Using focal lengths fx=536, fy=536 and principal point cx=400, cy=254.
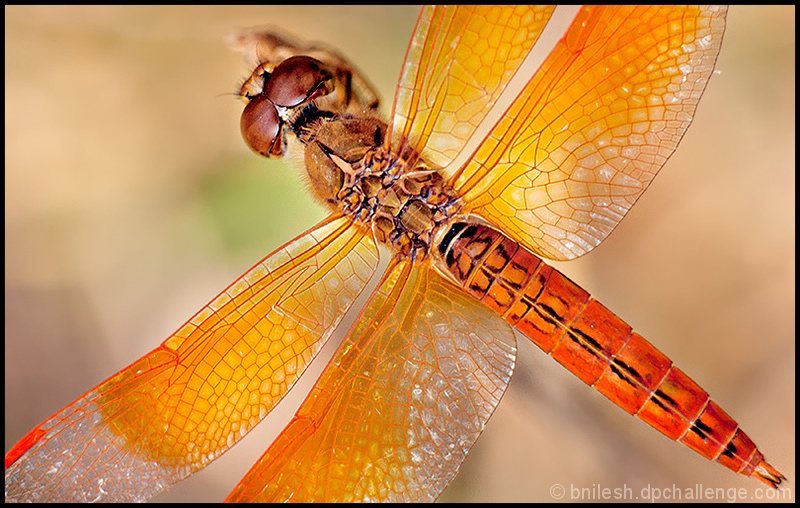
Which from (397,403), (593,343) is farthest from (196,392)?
(593,343)

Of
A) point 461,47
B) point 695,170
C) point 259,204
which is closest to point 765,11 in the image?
point 695,170

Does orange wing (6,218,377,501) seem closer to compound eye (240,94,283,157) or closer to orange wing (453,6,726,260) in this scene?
compound eye (240,94,283,157)

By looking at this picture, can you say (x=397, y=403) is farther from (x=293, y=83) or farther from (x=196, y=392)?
(x=293, y=83)

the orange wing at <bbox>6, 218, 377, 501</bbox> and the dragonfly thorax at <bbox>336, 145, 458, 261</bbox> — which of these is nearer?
the orange wing at <bbox>6, 218, 377, 501</bbox>

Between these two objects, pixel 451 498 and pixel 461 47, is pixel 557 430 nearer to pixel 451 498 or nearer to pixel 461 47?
pixel 451 498

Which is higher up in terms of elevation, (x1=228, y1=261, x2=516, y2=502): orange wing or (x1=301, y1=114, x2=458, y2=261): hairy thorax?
→ (x1=301, y1=114, x2=458, y2=261): hairy thorax

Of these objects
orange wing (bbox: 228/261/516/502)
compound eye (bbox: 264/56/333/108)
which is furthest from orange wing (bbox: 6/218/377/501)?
compound eye (bbox: 264/56/333/108)

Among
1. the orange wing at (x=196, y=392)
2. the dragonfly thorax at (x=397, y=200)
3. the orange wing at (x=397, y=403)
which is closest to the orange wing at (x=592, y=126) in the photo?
the dragonfly thorax at (x=397, y=200)
